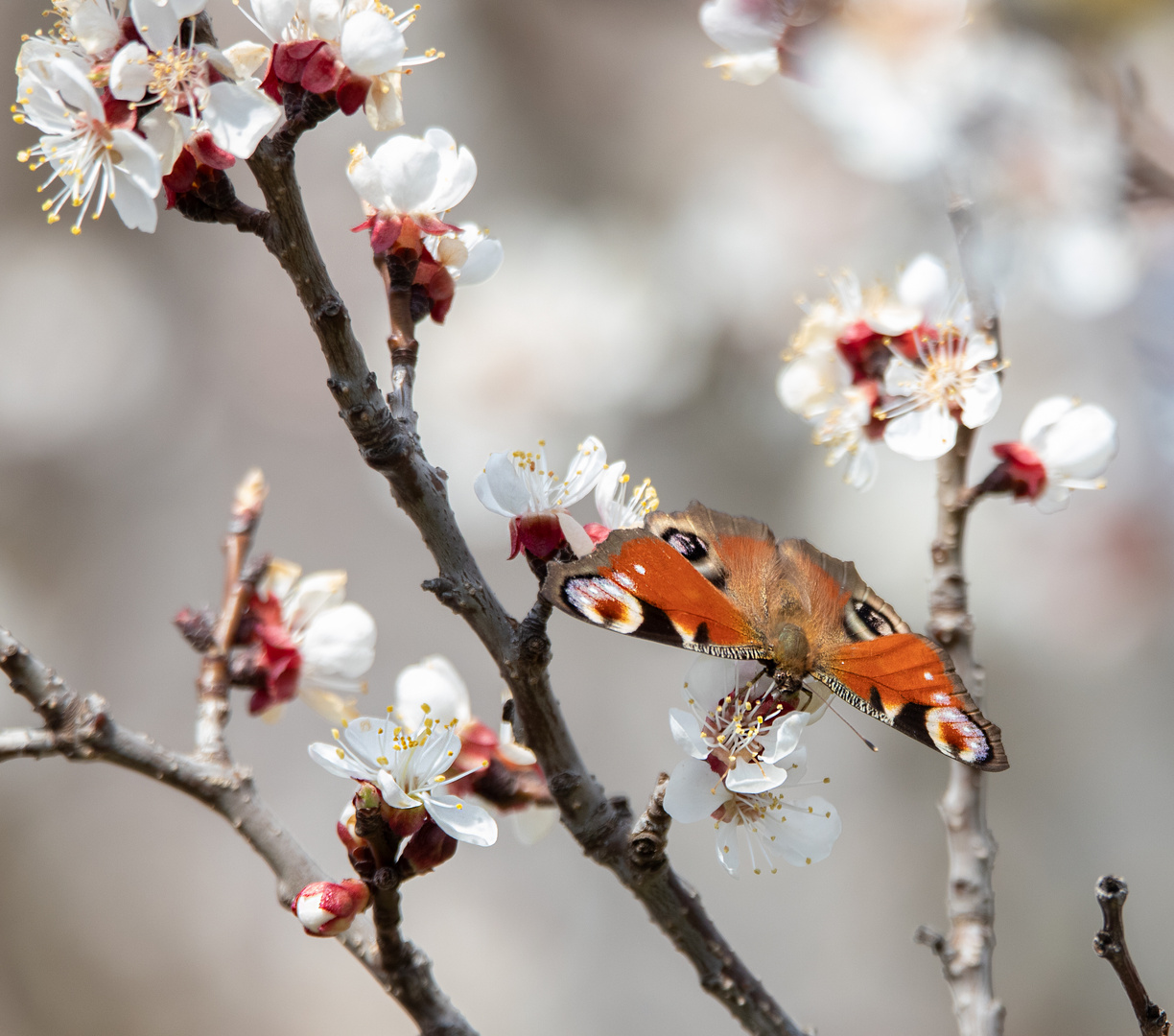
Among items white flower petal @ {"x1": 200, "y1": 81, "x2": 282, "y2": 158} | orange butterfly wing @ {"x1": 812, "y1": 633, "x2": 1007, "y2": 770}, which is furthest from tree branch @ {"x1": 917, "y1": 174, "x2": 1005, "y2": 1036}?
white flower petal @ {"x1": 200, "y1": 81, "x2": 282, "y2": 158}

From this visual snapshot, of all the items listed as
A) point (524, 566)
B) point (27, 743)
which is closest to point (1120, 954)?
point (27, 743)

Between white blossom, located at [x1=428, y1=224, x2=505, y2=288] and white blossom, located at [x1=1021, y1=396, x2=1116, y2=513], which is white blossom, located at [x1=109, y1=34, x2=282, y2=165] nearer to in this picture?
white blossom, located at [x1=428, y1=224, x2=505, y2=288]

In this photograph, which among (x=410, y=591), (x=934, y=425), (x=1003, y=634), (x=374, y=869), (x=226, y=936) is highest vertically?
(x=1003, y=634)

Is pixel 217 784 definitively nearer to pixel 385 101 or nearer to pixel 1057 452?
pixel 385 101

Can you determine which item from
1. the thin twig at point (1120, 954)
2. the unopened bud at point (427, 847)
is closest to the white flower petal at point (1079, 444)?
the thin twig at point (1120, 954)

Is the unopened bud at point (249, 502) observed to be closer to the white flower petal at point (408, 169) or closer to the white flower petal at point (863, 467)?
the white flower petal at point (408, 169)

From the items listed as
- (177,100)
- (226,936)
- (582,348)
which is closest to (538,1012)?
(226,936)

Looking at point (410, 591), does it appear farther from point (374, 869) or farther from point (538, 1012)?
point (374, 869)
